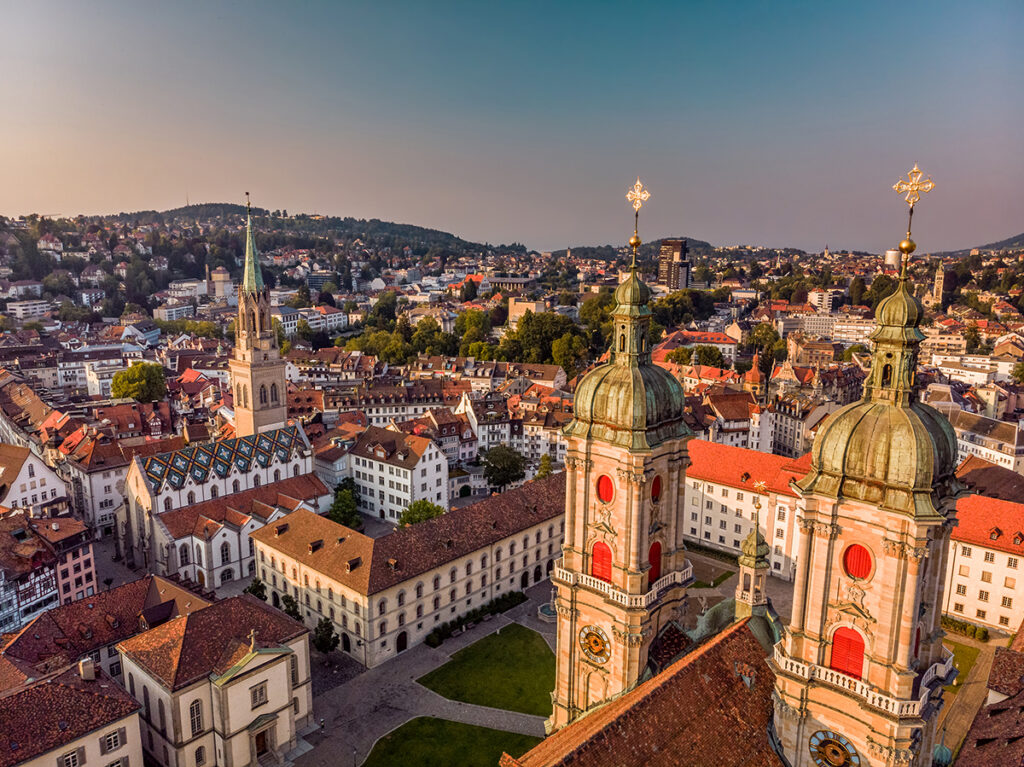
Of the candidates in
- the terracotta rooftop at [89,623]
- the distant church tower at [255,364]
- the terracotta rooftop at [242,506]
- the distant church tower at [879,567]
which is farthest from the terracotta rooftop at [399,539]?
the distant church tower at [879,567]

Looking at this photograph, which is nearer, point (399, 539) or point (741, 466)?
point (399, 539)

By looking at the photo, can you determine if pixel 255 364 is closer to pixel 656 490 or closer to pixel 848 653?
pixel 656 490

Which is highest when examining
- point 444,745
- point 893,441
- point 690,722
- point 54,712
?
point 893,441

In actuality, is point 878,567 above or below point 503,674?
above

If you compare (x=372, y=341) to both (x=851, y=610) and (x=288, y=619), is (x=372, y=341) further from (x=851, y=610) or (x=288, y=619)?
(x=851, y=610)

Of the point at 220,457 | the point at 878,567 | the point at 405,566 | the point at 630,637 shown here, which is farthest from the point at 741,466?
the point at 220,457

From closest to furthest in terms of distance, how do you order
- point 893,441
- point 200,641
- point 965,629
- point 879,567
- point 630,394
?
1. point 893,441
2. point 879,567
3. point 630,394
4. point 200,641
5. point 965,629
